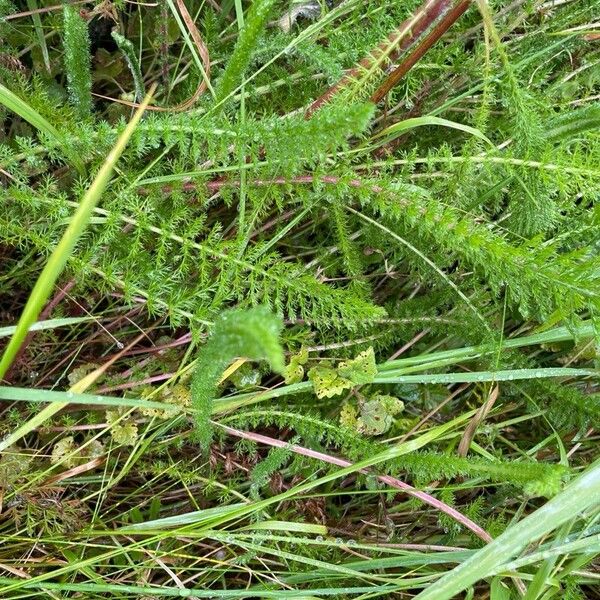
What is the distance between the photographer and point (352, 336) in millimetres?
1636

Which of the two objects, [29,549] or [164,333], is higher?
[164,333]

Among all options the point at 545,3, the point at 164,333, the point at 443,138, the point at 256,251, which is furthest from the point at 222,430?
the point at 545,3

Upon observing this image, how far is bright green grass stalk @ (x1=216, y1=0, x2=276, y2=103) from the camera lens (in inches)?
43.8

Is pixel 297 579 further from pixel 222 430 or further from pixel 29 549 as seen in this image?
pixel 29 549

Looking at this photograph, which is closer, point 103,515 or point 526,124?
point 526,124

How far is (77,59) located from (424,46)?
0.72 meters

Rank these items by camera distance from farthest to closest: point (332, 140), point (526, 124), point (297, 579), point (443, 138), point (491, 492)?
1. point (491, 492)
2. point (443, 138)
3. point (297, 579)
4. point (526, 124)
5. point (332, 140)

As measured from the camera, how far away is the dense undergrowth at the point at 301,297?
1.31 metres

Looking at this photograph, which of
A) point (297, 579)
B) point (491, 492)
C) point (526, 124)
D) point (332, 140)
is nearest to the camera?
point (332, 140)

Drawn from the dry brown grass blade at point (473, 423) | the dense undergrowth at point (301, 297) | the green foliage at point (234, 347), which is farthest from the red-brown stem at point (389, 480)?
the green foliage at point (234, 347)

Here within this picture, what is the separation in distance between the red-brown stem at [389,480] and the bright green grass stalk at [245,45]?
2.46 feet

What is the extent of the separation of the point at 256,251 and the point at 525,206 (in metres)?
0.58

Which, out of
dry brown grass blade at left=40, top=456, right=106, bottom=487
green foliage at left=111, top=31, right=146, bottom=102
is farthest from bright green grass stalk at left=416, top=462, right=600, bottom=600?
green foliage at left=111, top=31, right=146, bottom=102

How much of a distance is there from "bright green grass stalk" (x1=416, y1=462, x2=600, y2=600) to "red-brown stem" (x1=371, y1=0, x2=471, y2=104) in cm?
85
